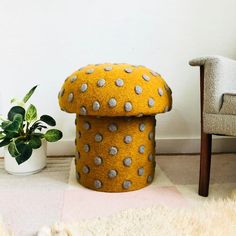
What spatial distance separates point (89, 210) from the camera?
101 centimetres

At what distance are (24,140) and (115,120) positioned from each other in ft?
1.64

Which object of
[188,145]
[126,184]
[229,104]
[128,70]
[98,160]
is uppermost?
[128,70]

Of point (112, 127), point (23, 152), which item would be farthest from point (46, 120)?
point (112, 127)

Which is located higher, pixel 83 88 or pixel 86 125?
pixel 83 88

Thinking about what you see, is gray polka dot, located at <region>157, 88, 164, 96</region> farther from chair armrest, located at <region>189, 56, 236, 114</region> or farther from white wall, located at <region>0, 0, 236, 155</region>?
white wall, located at <region>0, 0, 236, 155</region>

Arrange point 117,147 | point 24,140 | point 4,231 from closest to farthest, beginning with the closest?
point 4,231
point 117,147
point 24,140

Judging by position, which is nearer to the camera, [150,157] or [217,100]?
[217,100]

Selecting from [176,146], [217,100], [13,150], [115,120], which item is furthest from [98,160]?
[176,146]

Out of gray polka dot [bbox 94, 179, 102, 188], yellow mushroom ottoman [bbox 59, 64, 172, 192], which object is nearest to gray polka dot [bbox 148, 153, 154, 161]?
yellow mushroom ottoman [bbox 59, 64, 172, 192]

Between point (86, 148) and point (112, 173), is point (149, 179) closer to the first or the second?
point (112, 173)

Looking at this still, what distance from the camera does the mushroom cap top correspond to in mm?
1021

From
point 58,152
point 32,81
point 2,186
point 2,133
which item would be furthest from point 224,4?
point 2,186

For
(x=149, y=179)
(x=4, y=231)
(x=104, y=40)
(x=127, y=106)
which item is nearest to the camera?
(x=4, y=231)

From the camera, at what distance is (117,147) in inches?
44.5
